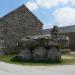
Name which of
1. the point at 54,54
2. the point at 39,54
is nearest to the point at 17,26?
the point at 39,54

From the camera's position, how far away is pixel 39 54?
85.8 ft

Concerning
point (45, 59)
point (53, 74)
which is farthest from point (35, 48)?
point (53, 74)

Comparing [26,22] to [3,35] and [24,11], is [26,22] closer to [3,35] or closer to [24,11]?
[24,11]

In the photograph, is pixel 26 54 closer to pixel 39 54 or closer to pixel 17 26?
pixel 39 54

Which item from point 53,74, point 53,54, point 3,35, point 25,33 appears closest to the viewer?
point 53,74

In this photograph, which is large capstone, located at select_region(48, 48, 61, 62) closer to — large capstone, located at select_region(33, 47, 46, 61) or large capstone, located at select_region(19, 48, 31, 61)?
large capstone, located at select_region(33, 47, 46, 61)

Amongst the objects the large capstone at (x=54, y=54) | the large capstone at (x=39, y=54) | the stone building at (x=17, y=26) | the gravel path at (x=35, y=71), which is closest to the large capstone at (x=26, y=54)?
the large capstone at (x=39, y=54)

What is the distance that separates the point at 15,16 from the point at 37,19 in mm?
3567

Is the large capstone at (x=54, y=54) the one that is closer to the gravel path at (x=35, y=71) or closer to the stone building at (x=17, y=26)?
the gravel path at (x=35, y=71)

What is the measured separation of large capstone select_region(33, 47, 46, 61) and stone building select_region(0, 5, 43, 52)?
13.0 m

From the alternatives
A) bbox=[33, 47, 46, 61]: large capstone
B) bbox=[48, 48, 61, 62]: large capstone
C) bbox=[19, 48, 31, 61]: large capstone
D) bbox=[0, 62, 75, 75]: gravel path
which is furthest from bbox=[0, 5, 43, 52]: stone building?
bbox=[0, 62, 75, 75]: gravel path

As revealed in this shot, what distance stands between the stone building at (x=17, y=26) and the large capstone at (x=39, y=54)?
13.0 m

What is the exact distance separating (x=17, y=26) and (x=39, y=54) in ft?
49.1

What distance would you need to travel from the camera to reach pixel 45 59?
25.9 m
